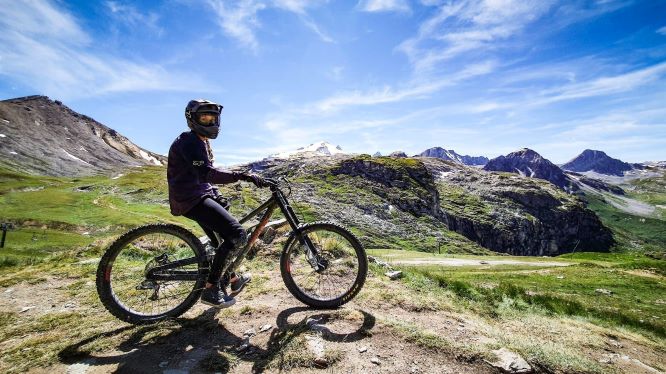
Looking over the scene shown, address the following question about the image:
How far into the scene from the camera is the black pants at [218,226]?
7.91 m

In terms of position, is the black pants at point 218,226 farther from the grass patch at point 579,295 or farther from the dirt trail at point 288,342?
the grass patch at point 579,295

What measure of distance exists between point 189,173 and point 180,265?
6.74ft

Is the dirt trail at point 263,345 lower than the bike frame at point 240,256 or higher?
lower

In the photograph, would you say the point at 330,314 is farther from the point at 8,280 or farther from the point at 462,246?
the point at 462,246

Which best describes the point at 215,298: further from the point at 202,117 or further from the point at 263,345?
the point at 202,117

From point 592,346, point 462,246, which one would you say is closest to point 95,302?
point 592,346

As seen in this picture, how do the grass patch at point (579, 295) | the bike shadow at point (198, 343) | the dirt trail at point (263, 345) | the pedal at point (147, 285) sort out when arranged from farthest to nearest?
1. the grass patch at point (579, 295)
2. the pedal at point (147, 285)
3. the bike shadow at point (198, 343)
4. the dirt trail at point (263, 345)

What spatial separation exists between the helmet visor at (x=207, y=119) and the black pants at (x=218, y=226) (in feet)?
5.51

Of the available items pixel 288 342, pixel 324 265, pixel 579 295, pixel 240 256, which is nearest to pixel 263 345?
pixel 288 342

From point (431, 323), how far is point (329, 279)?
2.63 m

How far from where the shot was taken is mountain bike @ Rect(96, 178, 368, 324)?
26.6 ft

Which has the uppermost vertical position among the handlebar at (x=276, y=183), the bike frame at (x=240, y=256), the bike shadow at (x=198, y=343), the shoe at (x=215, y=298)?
the handlebar at (x=276, y=183)

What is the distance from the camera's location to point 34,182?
465 feet

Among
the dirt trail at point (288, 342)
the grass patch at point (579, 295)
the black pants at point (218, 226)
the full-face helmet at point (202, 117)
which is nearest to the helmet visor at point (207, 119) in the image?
the full-face helmet at point (202, 117)
